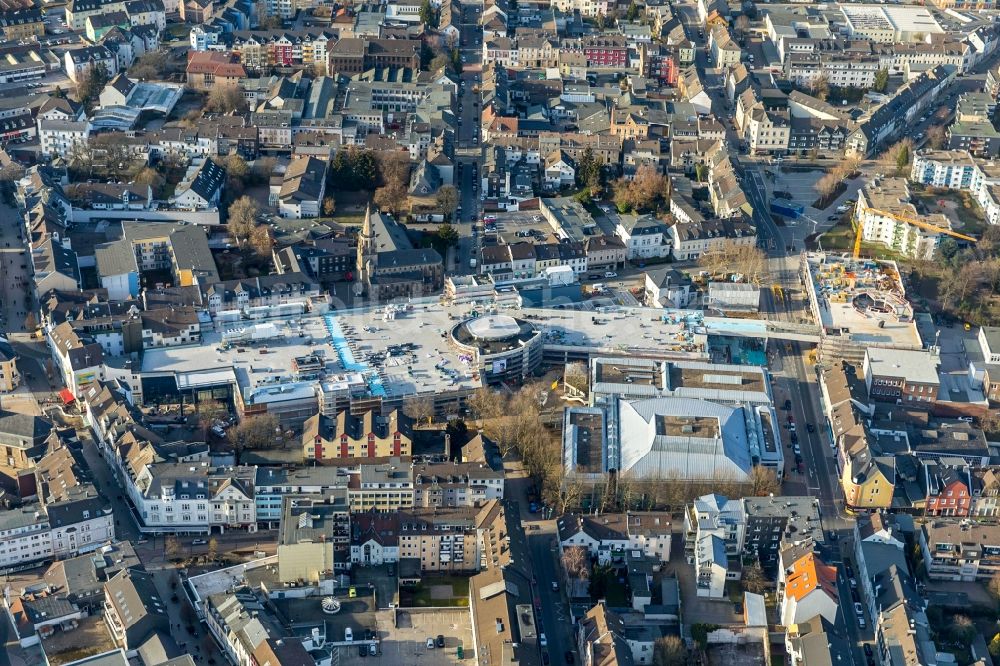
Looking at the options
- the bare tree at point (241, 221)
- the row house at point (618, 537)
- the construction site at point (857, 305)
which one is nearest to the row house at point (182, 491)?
the row house at point (618, 537)

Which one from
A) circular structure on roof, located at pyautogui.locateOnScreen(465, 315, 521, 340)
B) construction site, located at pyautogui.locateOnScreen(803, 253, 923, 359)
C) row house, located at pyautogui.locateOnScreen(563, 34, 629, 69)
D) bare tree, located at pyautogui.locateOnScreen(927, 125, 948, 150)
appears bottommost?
construction site, located at pyautogui.locateOnScreen(803, 253, 923, 359)

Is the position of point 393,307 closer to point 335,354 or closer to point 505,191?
point 335,354

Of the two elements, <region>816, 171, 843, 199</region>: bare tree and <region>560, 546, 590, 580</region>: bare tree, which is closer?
<region>560, 546, 590, 580</region>: bare tree

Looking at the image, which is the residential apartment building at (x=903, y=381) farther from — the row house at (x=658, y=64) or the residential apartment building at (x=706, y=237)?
the row house at (x=658, y=64)

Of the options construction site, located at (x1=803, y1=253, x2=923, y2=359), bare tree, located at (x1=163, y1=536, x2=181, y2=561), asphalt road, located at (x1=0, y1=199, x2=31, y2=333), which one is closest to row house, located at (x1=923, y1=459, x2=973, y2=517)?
construction site, located at (x1=803, y1=253, x2=923, y2=359)

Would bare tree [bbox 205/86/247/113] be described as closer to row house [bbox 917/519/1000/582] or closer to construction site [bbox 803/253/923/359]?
construction site [bbox 803/253/923/359]

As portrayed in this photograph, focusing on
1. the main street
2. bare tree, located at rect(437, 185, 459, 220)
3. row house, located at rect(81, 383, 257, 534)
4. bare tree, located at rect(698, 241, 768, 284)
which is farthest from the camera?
bare tree, located at rect(437, 185, 459, 220)
